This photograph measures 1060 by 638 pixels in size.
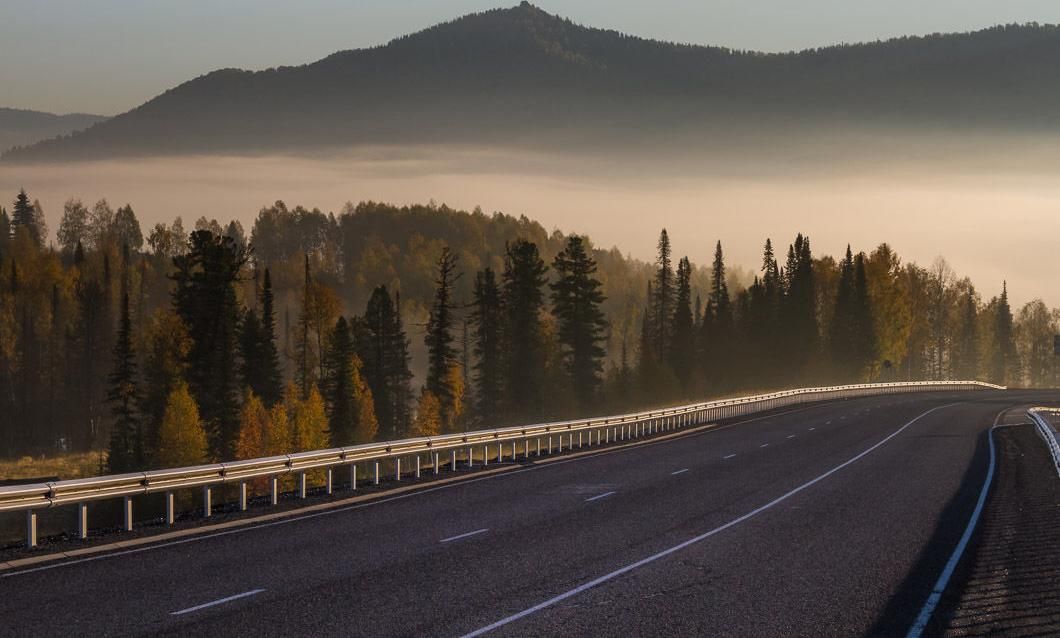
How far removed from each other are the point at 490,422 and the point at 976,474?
7761 cm

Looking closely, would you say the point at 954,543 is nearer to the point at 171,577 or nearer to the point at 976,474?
the point at 171,577

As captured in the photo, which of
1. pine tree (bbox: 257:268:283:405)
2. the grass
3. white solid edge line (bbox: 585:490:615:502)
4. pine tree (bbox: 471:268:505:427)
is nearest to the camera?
white solid edge line (bbox: 585:490:615:502)

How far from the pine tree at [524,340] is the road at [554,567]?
76.0 meters

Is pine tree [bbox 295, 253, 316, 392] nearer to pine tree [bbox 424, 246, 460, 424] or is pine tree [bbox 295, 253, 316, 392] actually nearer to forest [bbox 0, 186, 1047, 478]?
Result: forest [bbox 0, 186, 1047, 478]

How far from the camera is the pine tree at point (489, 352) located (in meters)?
112

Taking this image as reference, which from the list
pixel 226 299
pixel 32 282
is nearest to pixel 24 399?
pixel 32 282

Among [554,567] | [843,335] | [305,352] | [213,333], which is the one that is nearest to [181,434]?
[213,333]

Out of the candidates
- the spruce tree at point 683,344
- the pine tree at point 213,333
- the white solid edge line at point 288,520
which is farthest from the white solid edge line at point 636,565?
the spruce tree at point 683,344

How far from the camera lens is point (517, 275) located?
110812 millimetres

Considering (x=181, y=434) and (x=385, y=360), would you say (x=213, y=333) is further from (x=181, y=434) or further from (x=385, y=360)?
(x=385, y=360)

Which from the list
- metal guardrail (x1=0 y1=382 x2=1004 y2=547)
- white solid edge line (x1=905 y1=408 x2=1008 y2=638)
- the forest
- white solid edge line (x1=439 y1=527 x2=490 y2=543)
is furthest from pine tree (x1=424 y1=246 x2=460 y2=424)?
white solid edge line (x1=439 y1=527 x2=490 y2=543)

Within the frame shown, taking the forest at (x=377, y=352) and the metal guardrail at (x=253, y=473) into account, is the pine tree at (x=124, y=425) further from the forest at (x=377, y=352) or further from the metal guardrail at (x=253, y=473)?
the metal guardrail at (x=253, y=473)

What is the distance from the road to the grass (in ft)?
232

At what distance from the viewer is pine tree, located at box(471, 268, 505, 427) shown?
11162 cm
